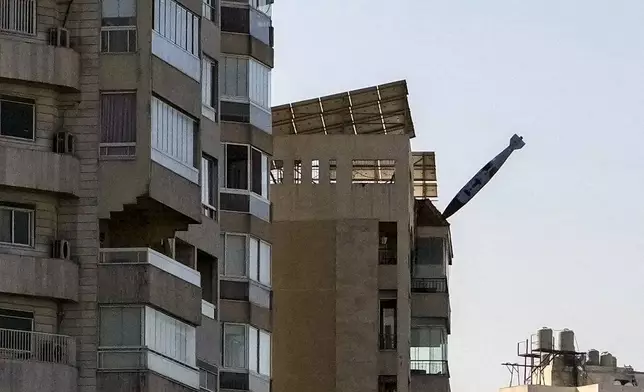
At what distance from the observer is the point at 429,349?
256 ft

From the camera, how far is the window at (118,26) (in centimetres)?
4831

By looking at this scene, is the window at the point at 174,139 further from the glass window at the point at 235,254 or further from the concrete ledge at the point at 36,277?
the glass window at the point at 235,254

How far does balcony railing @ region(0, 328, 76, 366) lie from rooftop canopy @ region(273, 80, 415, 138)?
100 feet

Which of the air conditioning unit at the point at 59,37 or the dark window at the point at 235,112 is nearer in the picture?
the air conditioning unit at the point at 59,37

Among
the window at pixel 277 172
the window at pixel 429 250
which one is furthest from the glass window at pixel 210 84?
the window at pixel 429 250

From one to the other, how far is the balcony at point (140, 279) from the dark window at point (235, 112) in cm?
1130

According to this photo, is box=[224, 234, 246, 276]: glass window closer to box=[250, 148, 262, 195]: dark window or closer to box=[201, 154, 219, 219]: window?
box=[250, 148, 262, 195]: dark window

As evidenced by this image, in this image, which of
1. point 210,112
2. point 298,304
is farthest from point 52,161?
point 298,304

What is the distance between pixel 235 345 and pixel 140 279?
477 inches

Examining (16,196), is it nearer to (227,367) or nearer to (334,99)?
(227,367)

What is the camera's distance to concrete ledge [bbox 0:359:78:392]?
4506cm

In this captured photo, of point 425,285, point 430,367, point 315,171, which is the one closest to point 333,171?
point 315,171

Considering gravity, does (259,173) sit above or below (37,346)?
above

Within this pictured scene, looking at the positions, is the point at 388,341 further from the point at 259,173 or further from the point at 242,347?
the point at 242,347
